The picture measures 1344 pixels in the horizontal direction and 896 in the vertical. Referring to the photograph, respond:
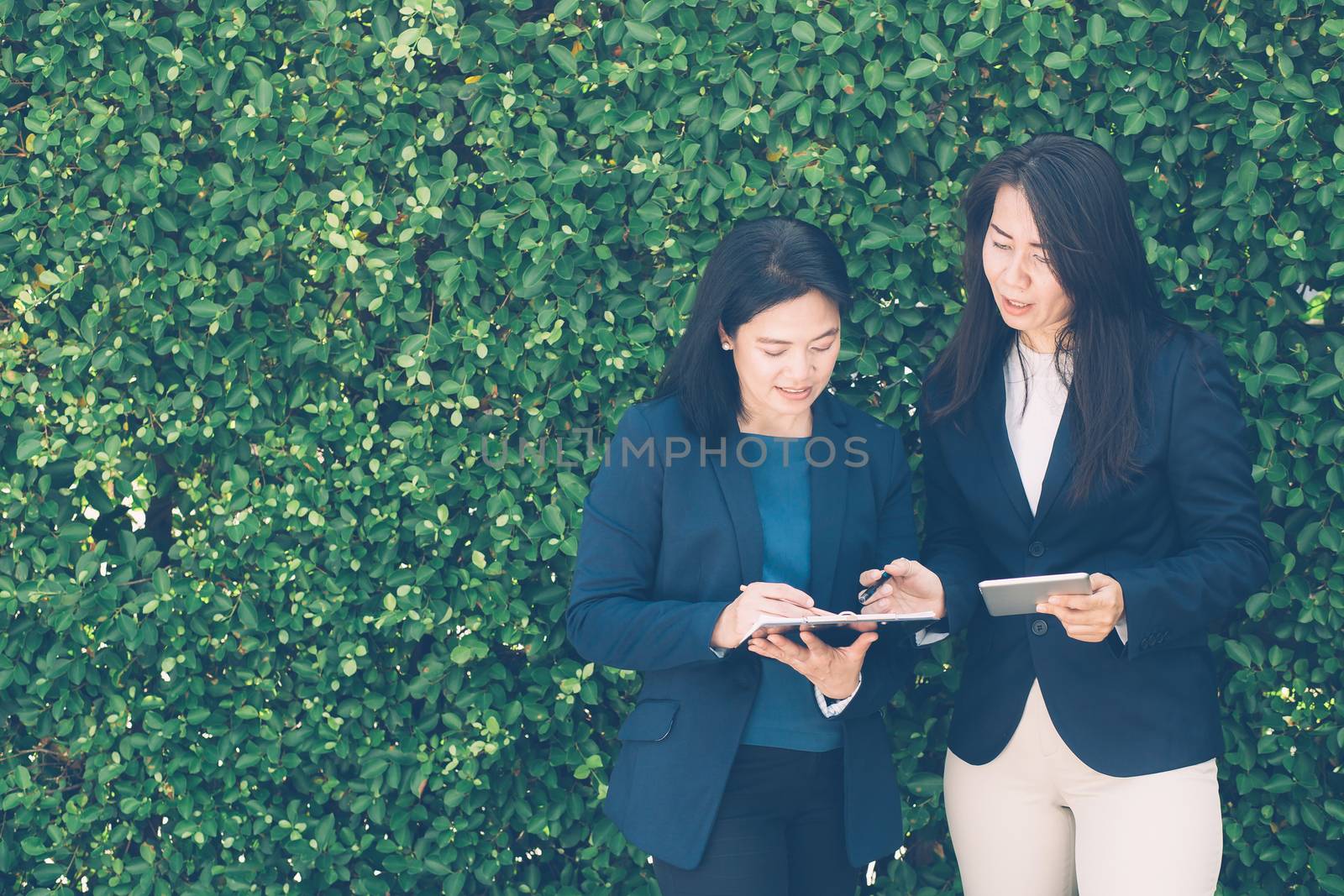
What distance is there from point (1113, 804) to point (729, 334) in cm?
146

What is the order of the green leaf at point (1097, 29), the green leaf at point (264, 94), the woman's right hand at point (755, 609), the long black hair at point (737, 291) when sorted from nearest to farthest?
the woman's right hand at point (755, 609) → the long black hair at point (737, 291) → the green leaf at point (1097, 29) → the green leaf at point (264, 94)

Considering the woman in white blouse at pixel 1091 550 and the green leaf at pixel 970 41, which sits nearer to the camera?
the woman in white blouse at pixel 1091 550

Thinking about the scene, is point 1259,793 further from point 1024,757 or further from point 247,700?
point 247,700

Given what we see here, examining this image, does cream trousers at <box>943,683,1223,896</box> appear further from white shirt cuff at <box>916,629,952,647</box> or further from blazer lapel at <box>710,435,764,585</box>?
blazer lapel at <box>710,435,764,585</box>

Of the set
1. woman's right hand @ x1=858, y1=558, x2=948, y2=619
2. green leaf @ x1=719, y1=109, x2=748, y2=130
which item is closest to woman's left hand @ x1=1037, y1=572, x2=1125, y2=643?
woman's right hand @ x1=858, y1=558, x2=948, y2=619

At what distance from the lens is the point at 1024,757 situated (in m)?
3.07

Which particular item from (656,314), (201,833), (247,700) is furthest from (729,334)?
(201,833)

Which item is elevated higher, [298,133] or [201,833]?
[298,133]

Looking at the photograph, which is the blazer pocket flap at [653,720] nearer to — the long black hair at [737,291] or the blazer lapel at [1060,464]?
the long black hair at [737,291]

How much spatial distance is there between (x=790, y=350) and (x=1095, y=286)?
75 cm

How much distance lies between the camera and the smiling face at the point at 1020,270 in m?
2.97

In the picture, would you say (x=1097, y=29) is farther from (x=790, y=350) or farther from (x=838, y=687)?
(x=838, y=687)

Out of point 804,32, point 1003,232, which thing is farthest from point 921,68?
point 1003,232

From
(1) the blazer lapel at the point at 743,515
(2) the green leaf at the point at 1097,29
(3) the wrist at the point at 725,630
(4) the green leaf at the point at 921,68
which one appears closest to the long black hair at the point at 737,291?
(1) the blazer lapel at the point at 743,515
